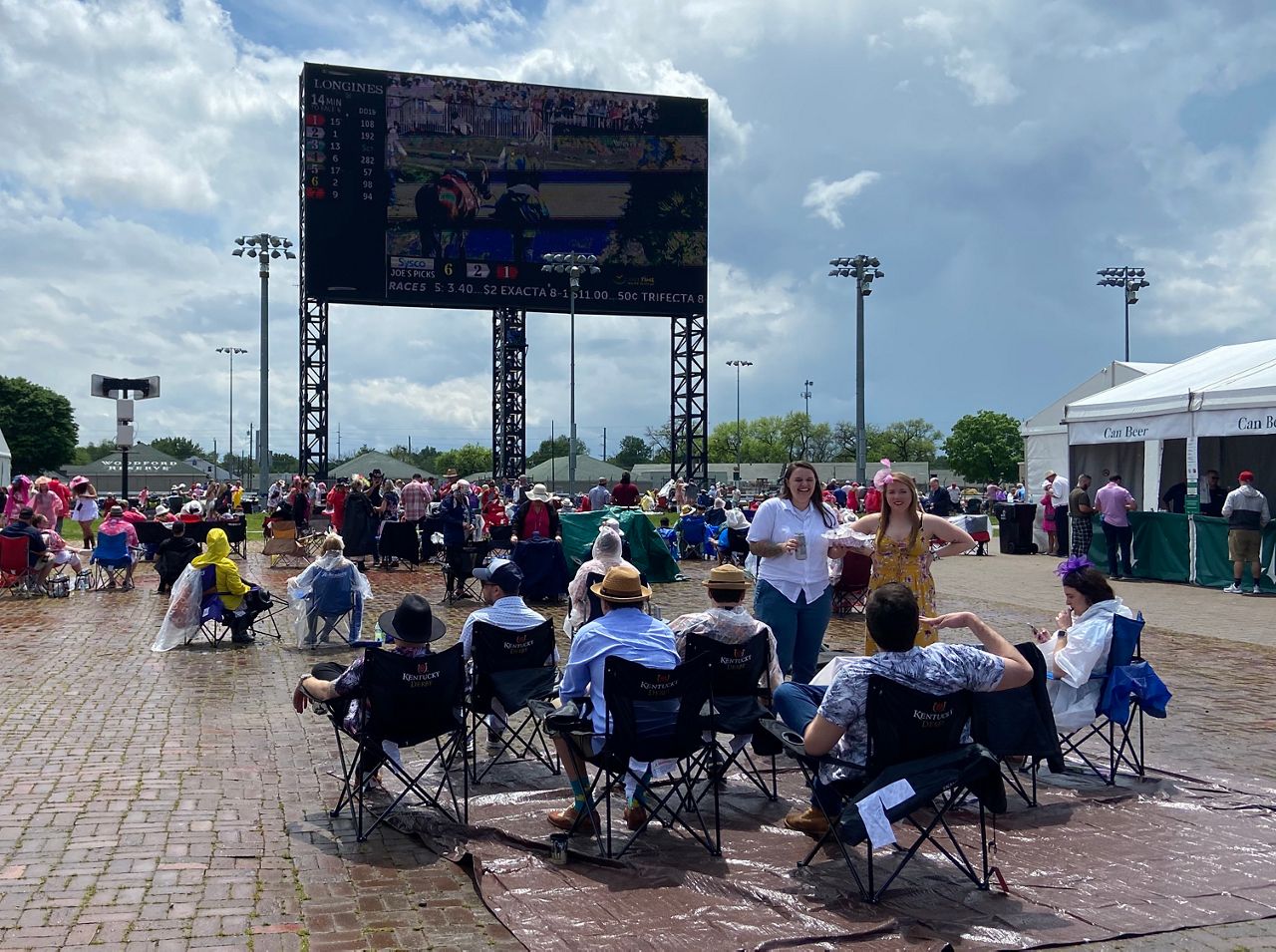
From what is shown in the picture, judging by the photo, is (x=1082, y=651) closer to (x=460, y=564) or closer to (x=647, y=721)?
(x=647, y=721)

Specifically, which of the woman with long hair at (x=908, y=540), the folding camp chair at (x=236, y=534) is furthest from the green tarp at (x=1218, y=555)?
the folding camp chair at (x=236, y=534)

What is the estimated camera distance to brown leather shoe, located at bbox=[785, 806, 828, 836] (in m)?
5.42

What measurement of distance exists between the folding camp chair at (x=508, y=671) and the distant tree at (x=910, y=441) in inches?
4601

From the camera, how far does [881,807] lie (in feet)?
14.8

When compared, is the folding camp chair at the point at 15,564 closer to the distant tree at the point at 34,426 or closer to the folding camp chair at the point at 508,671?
the folding camp chair at the point at 508,671

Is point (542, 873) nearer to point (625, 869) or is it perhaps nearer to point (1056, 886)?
point (625, 869)

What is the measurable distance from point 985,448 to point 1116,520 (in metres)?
79.0

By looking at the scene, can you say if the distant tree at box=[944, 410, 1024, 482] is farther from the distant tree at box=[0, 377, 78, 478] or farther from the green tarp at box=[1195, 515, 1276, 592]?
the green tarp at box=[1195, 515, 1276, 592]

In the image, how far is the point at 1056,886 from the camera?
4.83 meters

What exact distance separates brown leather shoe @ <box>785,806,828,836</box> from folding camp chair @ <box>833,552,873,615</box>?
8.21 meters

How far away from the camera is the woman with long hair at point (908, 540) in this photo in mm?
6875

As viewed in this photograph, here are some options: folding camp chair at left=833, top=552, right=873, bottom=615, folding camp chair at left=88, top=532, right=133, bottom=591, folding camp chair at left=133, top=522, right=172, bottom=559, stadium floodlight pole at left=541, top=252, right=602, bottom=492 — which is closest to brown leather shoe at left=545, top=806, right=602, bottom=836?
folding camp chair at left=833, top=552, right=873, bottom=615

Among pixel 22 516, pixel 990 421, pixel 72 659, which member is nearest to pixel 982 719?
pixel 72 659

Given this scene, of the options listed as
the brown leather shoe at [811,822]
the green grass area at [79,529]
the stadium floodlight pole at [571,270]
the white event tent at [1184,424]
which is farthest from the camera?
the stadium floodlight pole at [571,270]
